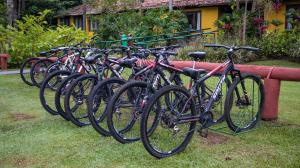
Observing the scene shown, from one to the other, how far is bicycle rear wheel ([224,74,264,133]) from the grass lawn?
16cm

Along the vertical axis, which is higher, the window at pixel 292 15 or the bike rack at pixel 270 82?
the window at pixel 292 15

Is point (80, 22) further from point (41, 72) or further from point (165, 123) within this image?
point (165, 123)

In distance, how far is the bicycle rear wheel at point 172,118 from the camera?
14.6 feet

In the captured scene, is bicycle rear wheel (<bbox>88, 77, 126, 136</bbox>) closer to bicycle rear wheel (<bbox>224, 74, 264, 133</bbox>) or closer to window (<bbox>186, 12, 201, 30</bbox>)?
bicycle rear wheel (<bbox>224, 74, 264, 133</bbox>)

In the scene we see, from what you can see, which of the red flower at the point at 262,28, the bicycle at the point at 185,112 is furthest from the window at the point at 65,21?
the bicycle at the point at 185,112

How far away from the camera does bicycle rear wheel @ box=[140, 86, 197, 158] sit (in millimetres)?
4445

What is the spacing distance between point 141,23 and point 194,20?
5176 millimetres

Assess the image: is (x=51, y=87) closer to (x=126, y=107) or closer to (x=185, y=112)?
(x=126, y=107)

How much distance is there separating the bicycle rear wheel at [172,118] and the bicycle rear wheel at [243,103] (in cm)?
72

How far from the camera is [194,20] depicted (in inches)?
911

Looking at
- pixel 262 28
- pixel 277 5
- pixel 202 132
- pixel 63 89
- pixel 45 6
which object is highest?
pixel 45 6

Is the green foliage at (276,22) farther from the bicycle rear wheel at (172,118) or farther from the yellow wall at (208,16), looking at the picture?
the bicycle rear wheel at (172,118)

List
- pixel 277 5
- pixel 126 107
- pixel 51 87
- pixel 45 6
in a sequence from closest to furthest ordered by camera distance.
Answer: pixel 126 107 → pixel 51 87 → pixel 277 5 → pixel 45 6

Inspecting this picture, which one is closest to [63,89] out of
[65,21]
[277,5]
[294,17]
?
[294,17]
